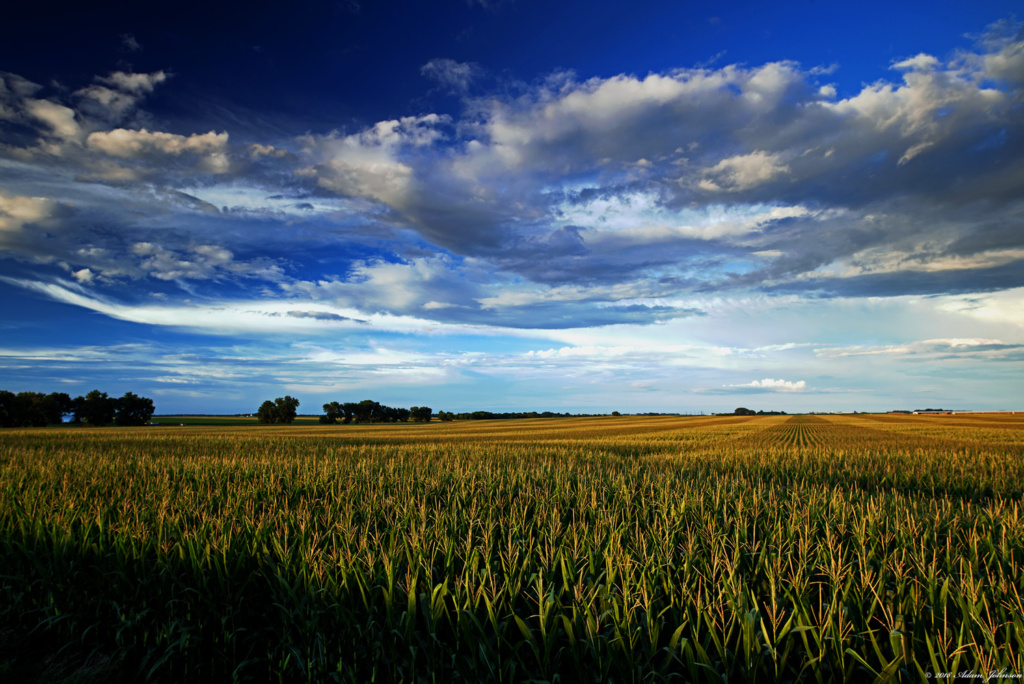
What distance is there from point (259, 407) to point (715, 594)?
422 feet

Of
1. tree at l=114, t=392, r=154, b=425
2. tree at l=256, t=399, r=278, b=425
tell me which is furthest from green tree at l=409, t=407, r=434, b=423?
tree at l=114, t=392, r=154, b=425

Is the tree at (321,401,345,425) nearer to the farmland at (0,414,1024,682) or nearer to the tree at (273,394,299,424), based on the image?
the tree at (273,394,299,424)

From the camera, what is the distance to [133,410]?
9525cm

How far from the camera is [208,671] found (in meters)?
4.24

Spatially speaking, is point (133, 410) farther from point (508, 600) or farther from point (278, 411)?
point (508, 600)

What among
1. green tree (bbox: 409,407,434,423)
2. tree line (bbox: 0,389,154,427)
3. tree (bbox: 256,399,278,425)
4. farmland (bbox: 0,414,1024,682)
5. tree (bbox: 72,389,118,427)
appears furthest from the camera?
green tree (bbox: 409,407,434,423)

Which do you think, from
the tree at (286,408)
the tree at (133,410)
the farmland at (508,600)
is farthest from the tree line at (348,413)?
the farmland at (508,600)

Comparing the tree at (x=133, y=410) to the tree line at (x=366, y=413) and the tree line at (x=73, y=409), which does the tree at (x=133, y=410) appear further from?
the tree line at (x=366, y=413)

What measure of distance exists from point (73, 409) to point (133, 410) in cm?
934

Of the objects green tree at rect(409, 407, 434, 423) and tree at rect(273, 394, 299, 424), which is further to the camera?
green tree at rect(409, 407, 434, 423)

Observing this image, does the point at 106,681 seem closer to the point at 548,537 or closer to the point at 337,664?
the point at 337,664

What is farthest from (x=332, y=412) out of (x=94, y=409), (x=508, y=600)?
(x=508, y=600)

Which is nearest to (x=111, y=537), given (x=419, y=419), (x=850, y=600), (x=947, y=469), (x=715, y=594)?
(x=715, y=594)

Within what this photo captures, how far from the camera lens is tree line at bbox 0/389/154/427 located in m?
79.6
